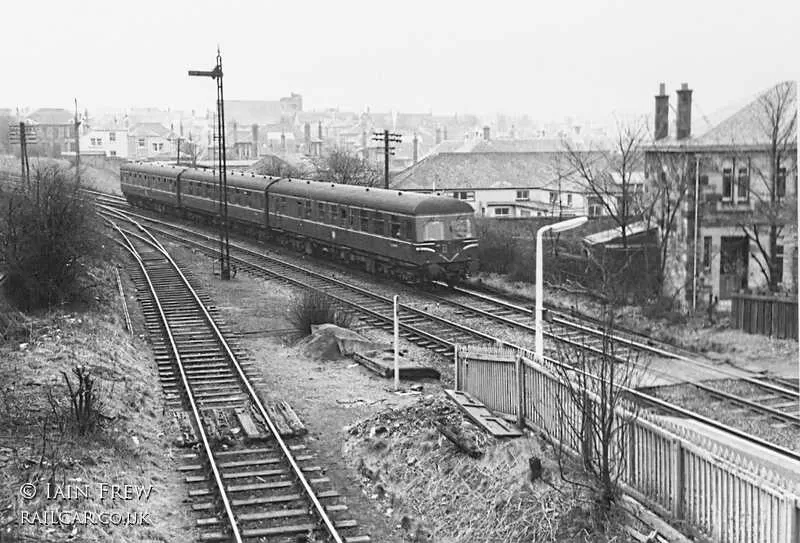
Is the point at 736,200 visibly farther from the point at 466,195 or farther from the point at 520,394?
the point at 466,195

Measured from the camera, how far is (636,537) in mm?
8961

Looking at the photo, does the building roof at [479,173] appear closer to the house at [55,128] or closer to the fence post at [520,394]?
the fence post at [520,394]

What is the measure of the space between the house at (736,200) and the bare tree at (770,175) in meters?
0.03

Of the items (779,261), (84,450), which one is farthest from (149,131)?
(84,450)

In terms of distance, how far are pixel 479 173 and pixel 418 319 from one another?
41.3 metres

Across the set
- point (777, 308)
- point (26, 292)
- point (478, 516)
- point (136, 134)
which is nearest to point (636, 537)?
point (478, 516)

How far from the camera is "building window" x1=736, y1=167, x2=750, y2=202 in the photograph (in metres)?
26.8

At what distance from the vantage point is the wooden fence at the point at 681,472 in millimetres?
7988

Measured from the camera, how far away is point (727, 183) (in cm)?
2745

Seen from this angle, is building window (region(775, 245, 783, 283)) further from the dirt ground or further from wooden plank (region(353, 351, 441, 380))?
the dirt ground

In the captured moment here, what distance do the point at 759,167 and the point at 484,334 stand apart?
1125 centimetres

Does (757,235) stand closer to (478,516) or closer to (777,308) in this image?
(777,308)

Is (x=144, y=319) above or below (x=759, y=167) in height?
below

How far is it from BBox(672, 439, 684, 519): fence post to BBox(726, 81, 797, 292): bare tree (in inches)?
659
